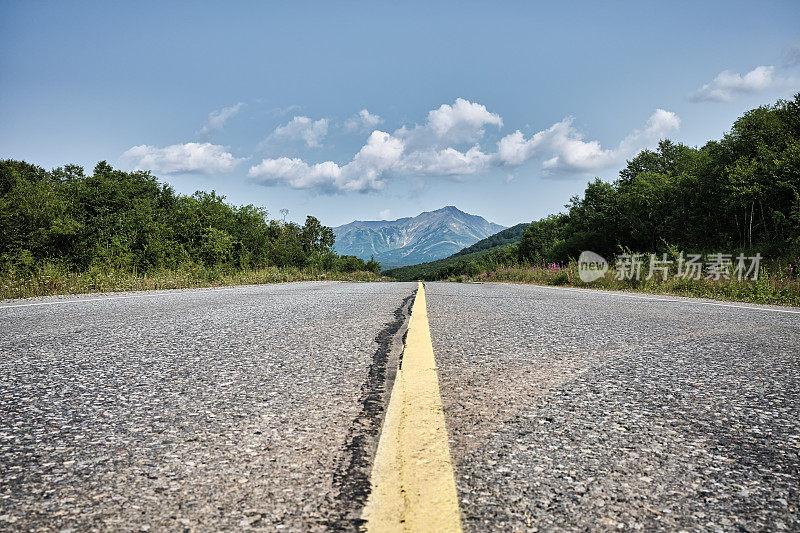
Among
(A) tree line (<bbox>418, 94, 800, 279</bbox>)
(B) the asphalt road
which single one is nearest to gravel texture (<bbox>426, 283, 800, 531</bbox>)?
(B) the asphalt road

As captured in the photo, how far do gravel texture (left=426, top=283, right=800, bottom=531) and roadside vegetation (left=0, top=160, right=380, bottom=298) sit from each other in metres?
9.09

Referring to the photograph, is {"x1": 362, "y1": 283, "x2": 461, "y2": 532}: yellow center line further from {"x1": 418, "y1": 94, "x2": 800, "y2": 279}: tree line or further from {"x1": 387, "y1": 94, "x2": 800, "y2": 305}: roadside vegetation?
{"x1": 418, "y1": 94, "x2": 800, "y2": 279}: tree line

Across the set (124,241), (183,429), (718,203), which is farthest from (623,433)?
(718,203)

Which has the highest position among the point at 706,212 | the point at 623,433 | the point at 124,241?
the point at 706,212

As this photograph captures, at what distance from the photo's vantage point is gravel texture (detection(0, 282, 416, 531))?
1029mm

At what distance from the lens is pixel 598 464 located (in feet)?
4.22

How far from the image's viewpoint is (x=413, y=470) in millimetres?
1219

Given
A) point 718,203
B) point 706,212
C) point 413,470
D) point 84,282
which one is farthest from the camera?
point 706,212

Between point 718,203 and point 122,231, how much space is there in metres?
42.2

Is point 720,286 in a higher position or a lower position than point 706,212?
lower

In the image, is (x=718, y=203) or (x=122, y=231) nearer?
(x=122, y=231)

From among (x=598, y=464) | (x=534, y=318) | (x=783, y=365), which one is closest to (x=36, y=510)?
(x=598, y=464)

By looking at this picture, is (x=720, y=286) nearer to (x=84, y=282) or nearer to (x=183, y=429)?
(x=183, y=429)

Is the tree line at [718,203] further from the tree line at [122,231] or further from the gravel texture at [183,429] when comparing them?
the gravel texture at [183,429]
